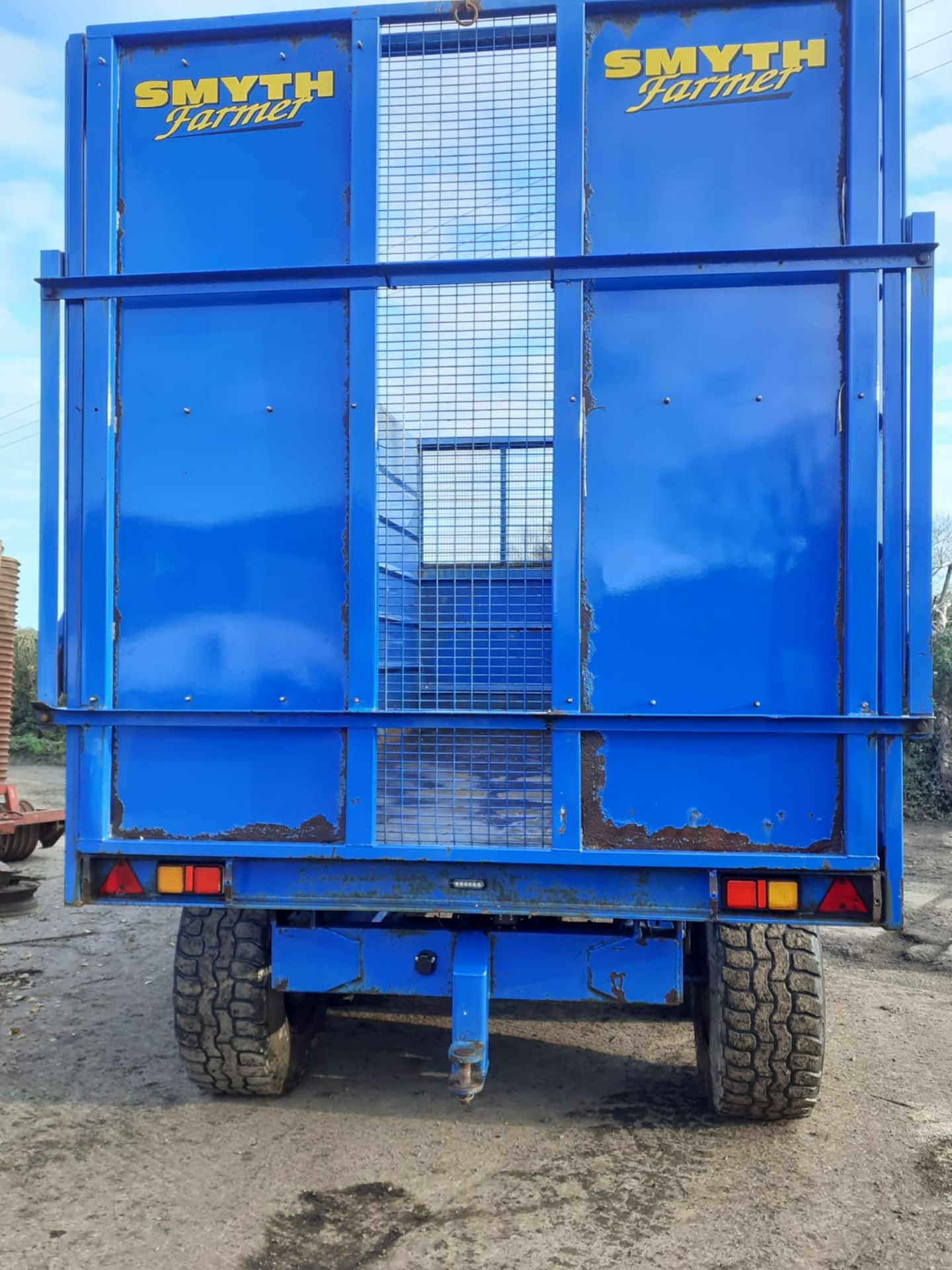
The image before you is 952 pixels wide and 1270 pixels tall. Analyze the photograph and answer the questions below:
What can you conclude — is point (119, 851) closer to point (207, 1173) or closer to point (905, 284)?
point (207, 1173)

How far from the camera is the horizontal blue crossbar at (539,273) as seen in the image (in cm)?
314

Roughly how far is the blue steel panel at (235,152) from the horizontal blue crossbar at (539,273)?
0.28ft

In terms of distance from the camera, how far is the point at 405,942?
3643 millimetres

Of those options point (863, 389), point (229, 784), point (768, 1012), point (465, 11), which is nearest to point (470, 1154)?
point (768, 1012)

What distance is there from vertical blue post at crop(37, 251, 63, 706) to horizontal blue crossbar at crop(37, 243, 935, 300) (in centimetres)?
8

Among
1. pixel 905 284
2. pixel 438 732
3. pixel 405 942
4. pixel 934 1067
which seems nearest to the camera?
pixel 905 284

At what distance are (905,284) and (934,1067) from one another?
3.31 m

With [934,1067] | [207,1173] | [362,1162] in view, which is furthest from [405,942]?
[934,1067]

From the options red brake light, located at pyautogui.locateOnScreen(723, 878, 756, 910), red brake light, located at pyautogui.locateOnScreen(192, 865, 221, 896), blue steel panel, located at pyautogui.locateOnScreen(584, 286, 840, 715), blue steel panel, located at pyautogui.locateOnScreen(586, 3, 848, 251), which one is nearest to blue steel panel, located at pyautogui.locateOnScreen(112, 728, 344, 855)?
red brake light, located at pyautogui.locateOnScreen(192, 865, 221, 896)

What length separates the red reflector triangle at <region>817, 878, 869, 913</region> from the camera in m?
3.27

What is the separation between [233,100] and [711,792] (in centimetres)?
286

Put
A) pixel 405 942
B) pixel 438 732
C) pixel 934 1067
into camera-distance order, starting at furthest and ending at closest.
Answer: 1. pixel 934 1067
2. pixel 405 942
3. pixel 438 732

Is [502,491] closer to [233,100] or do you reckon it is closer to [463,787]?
[463,787]

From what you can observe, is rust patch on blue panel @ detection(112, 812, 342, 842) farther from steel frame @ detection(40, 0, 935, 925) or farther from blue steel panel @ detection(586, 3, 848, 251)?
blue steel panel @ detection(586, 3, 848, 251)
